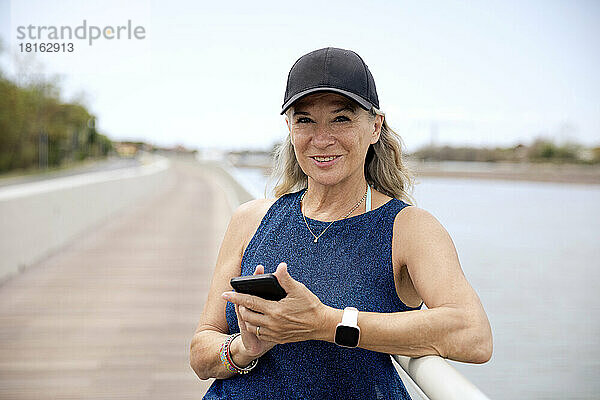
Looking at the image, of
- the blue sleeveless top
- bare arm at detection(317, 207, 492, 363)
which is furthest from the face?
bare arm at detection(317, 207, 492, 363)

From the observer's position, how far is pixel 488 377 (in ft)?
42.4

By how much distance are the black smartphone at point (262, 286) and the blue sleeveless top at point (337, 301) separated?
260mm

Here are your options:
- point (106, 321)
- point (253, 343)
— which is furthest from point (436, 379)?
point (106, 321)

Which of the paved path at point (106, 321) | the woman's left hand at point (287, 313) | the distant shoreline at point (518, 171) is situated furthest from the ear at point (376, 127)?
the distant shoreline at point (518, 171)

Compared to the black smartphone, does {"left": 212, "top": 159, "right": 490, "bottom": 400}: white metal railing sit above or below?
below

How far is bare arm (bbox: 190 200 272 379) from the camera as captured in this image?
172 centimetres

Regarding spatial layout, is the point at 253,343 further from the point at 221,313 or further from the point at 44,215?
the point at 44,215

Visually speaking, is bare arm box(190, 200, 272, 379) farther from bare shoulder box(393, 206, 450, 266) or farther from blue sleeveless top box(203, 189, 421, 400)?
bare shoulder box(393, 206, 450, 266)

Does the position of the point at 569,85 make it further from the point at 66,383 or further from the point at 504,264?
the point at 66,383

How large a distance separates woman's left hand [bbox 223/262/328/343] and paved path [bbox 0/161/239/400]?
2227mm

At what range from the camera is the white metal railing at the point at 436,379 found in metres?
1.14

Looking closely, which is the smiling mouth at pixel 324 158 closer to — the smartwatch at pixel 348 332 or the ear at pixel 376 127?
the ear at pixel 376 127

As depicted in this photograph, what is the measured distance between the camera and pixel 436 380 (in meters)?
1.28

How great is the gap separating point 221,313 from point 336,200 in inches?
17.6
